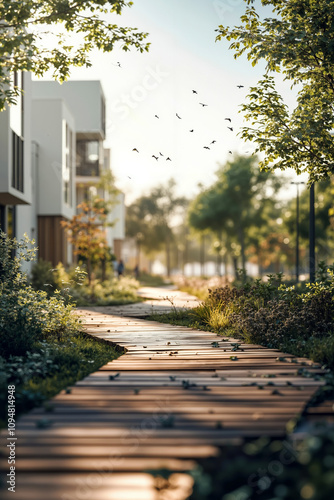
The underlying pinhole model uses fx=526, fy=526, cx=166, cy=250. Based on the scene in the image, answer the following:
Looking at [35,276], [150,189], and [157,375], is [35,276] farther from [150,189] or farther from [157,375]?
[150,189]

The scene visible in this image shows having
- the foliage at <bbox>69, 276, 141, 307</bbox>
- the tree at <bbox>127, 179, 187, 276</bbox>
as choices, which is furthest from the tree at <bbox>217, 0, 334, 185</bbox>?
the tree at <bbox>127, 179, 187, 276</bbox>

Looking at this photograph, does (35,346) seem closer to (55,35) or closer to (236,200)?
(55,35)

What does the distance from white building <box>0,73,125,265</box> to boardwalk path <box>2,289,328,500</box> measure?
11942mm

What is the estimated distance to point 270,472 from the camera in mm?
3303

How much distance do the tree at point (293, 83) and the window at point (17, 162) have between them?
10.2 m

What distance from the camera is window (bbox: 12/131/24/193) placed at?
17297 mm

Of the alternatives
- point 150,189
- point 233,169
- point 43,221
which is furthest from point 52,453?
point 150,189

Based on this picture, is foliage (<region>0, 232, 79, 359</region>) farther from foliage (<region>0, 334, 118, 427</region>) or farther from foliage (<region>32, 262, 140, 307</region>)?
foliage (<region>32, 262, 140, 307</region>)

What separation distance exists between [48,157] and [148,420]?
24215mm

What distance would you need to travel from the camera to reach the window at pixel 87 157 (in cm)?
3534

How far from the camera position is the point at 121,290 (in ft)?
68.7

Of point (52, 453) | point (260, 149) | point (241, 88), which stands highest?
point (241, 88)

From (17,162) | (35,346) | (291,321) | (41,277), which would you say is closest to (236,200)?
(41,277)

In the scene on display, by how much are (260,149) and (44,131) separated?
65.7ft
